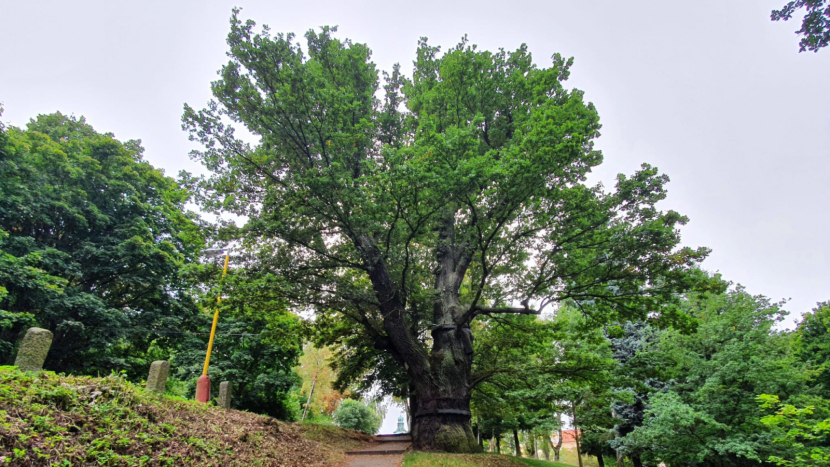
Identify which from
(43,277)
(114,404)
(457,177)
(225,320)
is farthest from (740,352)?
(43,277)

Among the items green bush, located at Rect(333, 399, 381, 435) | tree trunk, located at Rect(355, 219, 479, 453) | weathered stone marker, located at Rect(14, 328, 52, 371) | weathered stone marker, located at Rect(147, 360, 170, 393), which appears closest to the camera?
weathered stone marker, located at Rect(14, 328, 52, 371)

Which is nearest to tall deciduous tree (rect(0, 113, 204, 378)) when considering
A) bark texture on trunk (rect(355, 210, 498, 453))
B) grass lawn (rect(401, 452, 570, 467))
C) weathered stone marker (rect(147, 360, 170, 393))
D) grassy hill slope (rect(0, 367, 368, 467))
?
weathered stone marker (rect(147, 360, 170, 393))

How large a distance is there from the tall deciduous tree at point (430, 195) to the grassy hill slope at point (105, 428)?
3325 mm

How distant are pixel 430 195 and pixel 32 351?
631 centimetres

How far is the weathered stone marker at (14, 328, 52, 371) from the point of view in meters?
4.19

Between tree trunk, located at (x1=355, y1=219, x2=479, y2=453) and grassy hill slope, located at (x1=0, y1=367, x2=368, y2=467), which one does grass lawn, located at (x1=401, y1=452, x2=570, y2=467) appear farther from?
grassy hill slope, located at (x1=0, y1=367, x2=368, y2=467)

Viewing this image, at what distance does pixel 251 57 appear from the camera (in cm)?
754

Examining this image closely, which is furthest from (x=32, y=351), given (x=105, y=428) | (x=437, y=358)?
(x=437, y=358)

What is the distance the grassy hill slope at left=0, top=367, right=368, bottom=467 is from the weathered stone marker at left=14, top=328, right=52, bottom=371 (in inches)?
16.9

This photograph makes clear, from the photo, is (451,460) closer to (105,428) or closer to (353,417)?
(105,428)

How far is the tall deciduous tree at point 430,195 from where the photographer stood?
276 inches

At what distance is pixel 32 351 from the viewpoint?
4258 millimetres

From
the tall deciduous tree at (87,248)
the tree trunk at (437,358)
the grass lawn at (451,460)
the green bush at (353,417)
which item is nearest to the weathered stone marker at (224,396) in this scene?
the tree trunk at (437,358)

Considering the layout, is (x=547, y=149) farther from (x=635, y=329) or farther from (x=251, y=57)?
(x=635, y=329)
